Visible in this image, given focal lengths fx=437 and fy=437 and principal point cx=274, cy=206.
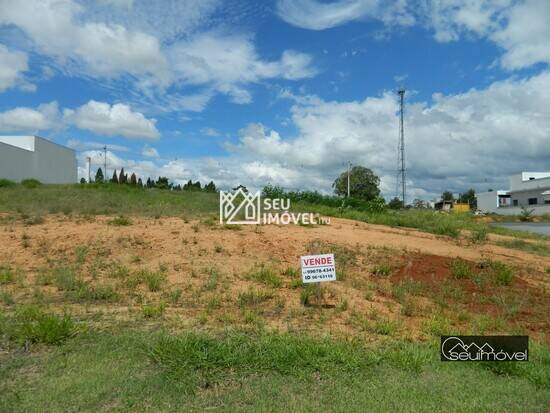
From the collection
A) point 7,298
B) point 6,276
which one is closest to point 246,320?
point 7,298

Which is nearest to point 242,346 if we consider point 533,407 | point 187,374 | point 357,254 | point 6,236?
point 187,374

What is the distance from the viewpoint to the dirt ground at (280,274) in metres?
5.16

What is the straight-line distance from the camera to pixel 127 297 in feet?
18.6

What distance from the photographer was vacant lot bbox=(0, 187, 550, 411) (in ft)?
10.4

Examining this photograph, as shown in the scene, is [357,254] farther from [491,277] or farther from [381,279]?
[491,277]

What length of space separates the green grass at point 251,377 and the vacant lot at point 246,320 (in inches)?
0.6

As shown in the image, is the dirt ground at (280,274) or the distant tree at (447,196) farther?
the distant tree at (447,196)

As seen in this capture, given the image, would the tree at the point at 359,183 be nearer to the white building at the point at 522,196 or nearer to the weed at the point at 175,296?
the white building at the point at 522,196

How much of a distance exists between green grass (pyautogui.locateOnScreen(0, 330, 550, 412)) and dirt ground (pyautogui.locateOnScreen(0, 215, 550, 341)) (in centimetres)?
80

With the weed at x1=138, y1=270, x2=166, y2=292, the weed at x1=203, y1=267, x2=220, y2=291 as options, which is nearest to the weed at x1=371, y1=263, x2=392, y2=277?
the weed at x1=203, y1=267, x2=220, y2=291

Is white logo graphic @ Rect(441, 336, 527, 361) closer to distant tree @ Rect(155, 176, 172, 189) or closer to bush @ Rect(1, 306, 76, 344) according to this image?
bush @ Rect(1, 306, 76, 344)

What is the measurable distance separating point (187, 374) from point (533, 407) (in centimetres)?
251

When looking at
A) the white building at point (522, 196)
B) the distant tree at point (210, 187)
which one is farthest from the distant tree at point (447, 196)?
the distant tree at point (210, 187)

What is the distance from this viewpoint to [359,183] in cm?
4894
